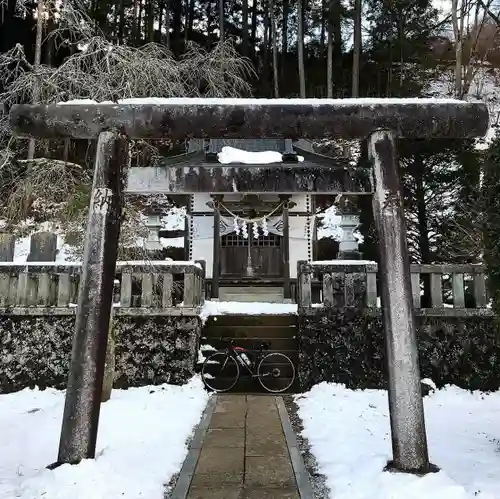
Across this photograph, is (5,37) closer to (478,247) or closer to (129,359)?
(129,359)

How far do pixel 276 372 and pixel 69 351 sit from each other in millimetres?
3770

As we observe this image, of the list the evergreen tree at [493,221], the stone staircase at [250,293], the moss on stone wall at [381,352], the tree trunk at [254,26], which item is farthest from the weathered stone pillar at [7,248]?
the tree trunk at [254,26]

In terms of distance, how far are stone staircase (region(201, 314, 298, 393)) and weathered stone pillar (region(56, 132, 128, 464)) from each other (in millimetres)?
4522

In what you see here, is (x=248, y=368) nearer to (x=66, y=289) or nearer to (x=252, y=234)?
(x=66, y=289)

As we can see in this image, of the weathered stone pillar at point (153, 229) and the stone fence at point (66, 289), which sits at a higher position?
the weathered stone pillar at point (153, 229)

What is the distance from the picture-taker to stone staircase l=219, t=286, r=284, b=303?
13.8 m

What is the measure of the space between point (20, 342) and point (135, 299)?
215 centimetres

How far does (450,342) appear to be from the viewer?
8.25m

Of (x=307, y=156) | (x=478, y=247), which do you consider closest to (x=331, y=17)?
(x=307, y=156)

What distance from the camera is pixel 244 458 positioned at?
196 inches

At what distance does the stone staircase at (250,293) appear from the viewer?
1377 cm

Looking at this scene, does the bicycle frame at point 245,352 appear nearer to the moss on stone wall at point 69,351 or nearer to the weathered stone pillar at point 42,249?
the moss on stone wall at point 69,351

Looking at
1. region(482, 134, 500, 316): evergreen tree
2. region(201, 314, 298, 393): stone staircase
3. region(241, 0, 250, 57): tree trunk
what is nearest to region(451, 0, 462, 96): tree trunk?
region(201, 314, 298, 393): stone staircase

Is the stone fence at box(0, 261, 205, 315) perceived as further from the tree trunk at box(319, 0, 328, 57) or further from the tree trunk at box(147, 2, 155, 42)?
the tree trunk at box(319, 0, 328, 57)
